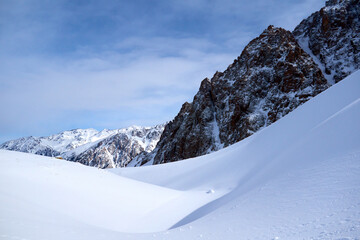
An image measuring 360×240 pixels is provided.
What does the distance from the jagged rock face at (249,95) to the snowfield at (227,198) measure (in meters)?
45.3

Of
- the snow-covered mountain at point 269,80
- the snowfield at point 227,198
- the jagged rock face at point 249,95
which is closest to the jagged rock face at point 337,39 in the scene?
the snow-covered mountain at point 269,80

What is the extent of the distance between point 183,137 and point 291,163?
68.5 meters

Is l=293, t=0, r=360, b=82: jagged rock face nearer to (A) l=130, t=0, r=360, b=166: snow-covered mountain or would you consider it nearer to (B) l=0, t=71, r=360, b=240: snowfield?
(A) l=130, t=0, r=360, b=166: snow-covered mountain

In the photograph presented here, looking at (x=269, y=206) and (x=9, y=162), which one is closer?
(x=269, y=206)

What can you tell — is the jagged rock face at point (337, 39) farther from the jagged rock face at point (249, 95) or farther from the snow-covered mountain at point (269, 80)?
the jagged rock face at point (249, 95)

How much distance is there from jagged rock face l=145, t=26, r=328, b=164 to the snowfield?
45.3 meters

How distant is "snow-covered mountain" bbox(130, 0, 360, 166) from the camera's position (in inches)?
2276

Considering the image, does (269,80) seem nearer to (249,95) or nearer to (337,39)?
(249,95)

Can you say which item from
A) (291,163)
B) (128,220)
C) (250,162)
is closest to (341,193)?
(291,163)

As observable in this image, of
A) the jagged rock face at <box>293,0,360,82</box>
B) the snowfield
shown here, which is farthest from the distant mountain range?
the snowfield

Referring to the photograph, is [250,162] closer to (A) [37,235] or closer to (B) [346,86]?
(B) [346,86]

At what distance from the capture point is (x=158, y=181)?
1839 cm

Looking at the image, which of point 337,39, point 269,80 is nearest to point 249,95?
point 269,80

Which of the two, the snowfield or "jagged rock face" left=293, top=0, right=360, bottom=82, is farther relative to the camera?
"jagged rock face" left=293, top=0, right=360, bottom=82
